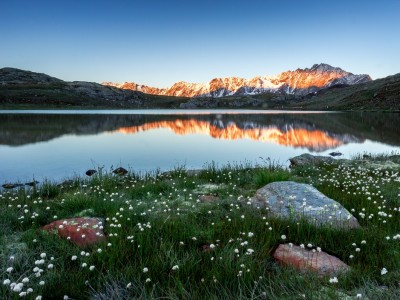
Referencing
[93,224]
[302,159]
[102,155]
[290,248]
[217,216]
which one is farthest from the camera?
[102,155]

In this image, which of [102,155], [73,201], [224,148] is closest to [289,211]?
[73,201]

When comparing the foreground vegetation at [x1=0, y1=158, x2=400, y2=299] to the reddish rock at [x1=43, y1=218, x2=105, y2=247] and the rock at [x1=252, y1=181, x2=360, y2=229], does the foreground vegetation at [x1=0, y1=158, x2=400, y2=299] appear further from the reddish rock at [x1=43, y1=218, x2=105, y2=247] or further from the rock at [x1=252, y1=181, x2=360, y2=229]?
the rock at [x1=252, y1=181, x2=360, y2=229]

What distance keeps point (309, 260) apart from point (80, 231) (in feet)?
16.0

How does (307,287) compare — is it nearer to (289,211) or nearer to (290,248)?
(290,248)

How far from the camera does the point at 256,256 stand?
242 inches

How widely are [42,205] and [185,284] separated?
7.17 metres

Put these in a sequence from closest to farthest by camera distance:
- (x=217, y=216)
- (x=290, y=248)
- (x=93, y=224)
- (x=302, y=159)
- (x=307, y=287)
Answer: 1. (x=307, y=287)
2. (x=290, y=248)
3. (x=93, y=224)
4. (x=217, y=216)
5. (x=302, y=159)

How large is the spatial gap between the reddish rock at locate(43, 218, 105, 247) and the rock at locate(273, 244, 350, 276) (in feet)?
12.5

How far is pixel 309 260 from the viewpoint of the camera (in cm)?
599

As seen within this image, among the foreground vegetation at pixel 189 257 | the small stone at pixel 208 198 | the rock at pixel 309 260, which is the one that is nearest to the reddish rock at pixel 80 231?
the foreground vegetation at pixel 189 257

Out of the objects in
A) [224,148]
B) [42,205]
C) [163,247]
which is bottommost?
[224,148]

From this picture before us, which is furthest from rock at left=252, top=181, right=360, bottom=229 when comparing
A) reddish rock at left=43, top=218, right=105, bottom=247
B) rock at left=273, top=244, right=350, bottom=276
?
reddish rock at left=43, top=218, right=105, bottom=247

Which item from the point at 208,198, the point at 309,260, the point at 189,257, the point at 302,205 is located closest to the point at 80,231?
the point at 189,257

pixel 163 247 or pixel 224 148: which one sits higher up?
pixel 163 247
